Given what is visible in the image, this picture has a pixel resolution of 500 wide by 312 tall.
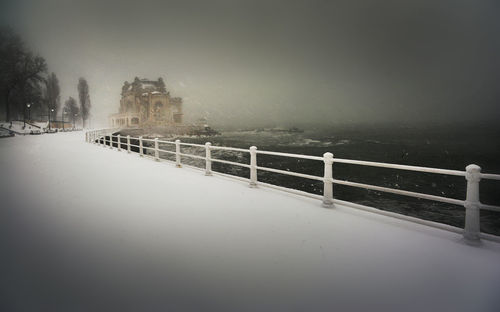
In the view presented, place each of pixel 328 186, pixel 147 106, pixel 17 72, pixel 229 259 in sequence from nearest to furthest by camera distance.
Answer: pixel 229 259 → pixel 328 186 → pixel 17 72 → pixel 147 106

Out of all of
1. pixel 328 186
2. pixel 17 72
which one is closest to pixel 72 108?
pixel 17 72

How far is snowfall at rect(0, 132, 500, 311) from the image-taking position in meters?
3.16

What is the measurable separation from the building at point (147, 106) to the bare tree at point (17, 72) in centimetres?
5057

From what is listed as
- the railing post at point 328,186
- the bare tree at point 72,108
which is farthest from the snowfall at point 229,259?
the bare tree at point 72,108

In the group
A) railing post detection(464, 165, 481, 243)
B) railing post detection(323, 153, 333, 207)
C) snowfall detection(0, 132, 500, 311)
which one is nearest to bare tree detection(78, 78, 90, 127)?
snowfall detection(0, 132, 500, 311)

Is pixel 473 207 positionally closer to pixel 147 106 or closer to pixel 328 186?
pixel 328 186

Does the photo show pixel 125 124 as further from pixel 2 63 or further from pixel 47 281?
pixel 47 281

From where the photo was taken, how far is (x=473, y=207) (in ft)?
15.9

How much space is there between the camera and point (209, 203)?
23.5 ft

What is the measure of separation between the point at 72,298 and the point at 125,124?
420ft

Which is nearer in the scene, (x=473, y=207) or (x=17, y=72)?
(x=473, y=207)

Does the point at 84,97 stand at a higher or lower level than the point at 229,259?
higher

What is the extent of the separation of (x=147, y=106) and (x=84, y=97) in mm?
22259

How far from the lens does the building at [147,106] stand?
116 meters
